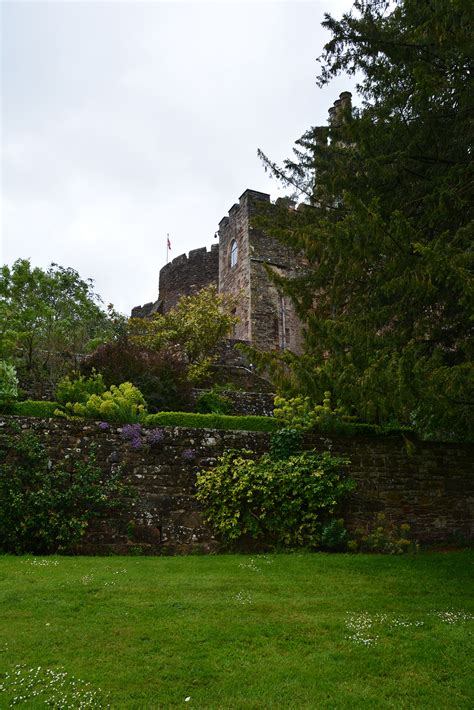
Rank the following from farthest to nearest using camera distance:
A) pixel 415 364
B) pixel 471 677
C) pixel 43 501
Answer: pixel 43 501, pixel 415 364, pixel 471 677

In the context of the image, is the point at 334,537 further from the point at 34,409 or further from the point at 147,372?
the point at 147,372

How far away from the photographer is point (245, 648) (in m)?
4.99

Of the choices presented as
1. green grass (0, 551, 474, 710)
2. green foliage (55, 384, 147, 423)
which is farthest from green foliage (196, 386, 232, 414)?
green grass (0, 551, 474, 710)

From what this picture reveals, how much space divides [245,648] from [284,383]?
3919 millimetres

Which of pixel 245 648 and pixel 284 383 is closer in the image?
pixel 245 648

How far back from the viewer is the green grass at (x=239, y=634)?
13.8ft

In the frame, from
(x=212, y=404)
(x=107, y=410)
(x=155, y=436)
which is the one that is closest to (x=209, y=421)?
(x=155, y=436)

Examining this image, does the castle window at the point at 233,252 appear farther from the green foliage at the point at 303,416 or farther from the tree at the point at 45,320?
the green foliage at the point at 303,416

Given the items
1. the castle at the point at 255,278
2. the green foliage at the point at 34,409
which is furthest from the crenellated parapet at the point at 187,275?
the green foliage at the point at 34,409

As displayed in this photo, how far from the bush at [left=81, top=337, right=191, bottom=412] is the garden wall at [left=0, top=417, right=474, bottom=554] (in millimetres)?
3132

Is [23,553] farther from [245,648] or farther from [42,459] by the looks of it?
[245,648]

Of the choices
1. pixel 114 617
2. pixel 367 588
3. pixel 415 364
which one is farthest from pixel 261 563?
pixel 415 364

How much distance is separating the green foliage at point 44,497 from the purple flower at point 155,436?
0.82 m

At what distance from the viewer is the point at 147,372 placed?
1359 centimetres
